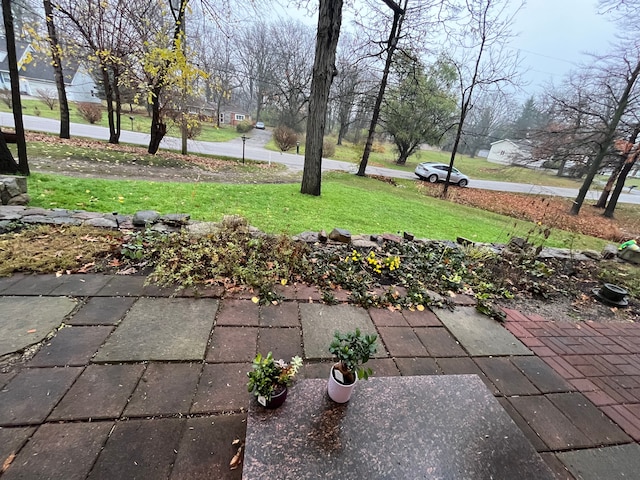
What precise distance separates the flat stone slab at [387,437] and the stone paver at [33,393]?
1.09 m

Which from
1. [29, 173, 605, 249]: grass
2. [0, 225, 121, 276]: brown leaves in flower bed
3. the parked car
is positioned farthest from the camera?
the parked car

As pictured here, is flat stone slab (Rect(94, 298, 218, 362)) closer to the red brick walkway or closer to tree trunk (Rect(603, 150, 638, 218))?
the red brick walkway

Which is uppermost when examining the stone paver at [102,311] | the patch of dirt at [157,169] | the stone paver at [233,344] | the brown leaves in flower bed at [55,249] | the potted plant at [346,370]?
the potted plant at [346,370]

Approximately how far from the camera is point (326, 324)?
2.33m

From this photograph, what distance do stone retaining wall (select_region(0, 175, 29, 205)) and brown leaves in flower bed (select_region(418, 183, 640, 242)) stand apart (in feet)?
40.5

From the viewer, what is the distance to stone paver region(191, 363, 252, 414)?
4.97ft

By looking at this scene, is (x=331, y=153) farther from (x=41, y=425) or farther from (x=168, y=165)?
(x=41, y=425)

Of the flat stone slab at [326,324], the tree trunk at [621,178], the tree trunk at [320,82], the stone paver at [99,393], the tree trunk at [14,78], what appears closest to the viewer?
the stone paver at [99,393]

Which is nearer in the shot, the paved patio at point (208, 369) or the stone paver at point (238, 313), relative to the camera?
the paved patio at point (208, 369)

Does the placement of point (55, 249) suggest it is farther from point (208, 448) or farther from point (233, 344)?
point (208, 448)

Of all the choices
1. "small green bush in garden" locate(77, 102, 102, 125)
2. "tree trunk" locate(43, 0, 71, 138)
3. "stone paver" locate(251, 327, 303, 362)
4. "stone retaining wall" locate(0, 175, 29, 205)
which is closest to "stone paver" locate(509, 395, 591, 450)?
"stone paver" locate(251, 327, 303, 362)

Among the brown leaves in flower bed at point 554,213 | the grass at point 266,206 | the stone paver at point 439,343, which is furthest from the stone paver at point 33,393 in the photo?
the brown leaves in flower bed at point 554,213

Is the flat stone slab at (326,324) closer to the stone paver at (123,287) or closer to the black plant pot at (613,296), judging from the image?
the stone paver at (123,287)

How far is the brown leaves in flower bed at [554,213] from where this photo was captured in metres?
9.97
